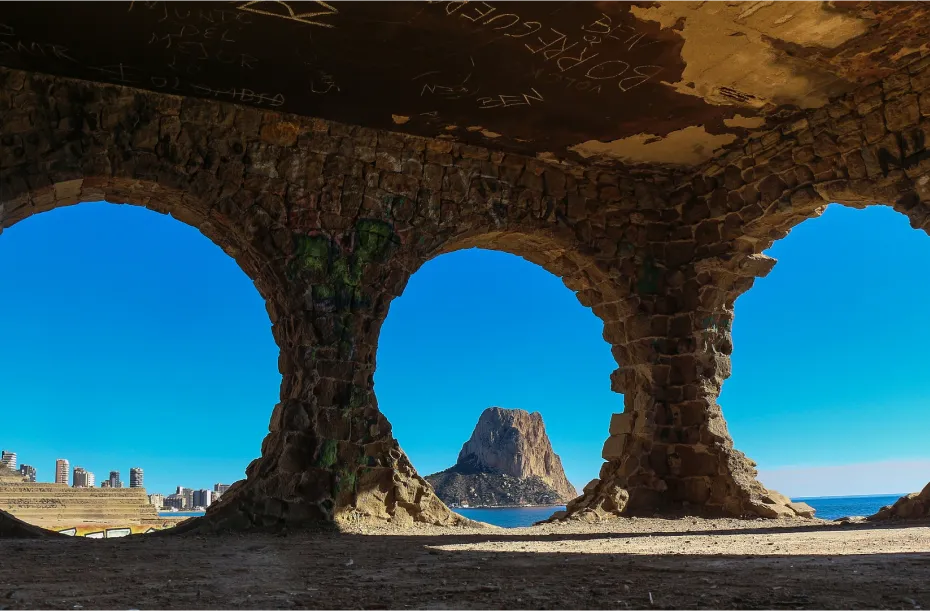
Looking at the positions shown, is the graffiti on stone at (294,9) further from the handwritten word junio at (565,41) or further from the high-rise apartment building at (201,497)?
the high-rise apartment building at (201,497)

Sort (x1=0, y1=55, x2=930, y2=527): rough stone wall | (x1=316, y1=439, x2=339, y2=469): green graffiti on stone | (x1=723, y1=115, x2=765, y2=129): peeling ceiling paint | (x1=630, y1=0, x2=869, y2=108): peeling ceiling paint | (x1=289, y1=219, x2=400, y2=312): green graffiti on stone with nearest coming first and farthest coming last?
(x1=630, y1=0, x2=869, y2=108): peeling ceiling paint, (x1=0, y1=55, x2=930, y2=527): rough stone wall, (x1=316, y1=439, x2=339, y2=469): green graffiti on stone, (x1=289, y1=219, x2=400, y2=312): green graffiti on stone, (x1=723, y1=115, x2=765, y2=129): peeling ceiling paint

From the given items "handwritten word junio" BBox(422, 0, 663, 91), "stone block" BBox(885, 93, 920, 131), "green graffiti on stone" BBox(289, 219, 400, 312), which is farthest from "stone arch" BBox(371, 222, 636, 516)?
"stone block" BBox(885, 93, 920, 131)

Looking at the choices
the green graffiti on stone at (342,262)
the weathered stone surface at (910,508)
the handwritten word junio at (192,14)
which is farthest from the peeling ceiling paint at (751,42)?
the weathered stone surface at (910,508)

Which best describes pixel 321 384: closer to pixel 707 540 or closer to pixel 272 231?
pixel 272 231

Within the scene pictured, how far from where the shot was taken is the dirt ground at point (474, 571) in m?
2.79

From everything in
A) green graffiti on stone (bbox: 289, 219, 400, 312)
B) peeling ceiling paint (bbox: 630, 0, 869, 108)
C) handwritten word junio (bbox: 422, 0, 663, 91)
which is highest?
peeling ceiling paint (bbox: 630, 0, 869, 108)

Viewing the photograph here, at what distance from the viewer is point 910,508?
22.6ft

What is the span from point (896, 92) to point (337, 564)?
543 centimetres

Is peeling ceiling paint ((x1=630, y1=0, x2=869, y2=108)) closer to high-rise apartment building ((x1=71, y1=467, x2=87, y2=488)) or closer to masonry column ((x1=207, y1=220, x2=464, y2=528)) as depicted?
masonry column ((x1=207, y1=220, x2=464, y2=528))

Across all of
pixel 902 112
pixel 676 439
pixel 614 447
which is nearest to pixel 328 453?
pixel 614 447

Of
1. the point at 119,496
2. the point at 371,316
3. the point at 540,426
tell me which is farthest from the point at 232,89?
the point at 540,426

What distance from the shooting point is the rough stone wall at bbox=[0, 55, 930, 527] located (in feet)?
20.7

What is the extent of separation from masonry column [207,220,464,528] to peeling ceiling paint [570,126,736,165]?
220 cm

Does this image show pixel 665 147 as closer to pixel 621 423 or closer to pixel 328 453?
pixel 621 423
